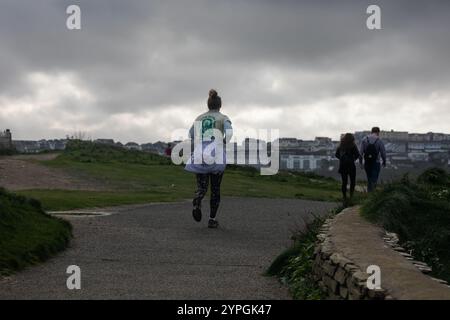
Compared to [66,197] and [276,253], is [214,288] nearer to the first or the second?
[276,253]

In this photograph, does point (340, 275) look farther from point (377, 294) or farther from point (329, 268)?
point (377, 294)

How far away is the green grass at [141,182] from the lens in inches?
910

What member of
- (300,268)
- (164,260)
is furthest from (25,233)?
(300,268)

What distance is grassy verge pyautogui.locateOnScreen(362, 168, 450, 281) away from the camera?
10422mm

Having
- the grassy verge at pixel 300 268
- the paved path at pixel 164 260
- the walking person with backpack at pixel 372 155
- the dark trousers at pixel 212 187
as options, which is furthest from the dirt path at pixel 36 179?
the grassy verge at pixel 300 268

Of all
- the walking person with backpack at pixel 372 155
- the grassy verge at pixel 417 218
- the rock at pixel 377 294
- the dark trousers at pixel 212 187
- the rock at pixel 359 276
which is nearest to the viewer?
the rock at pixel 377 294

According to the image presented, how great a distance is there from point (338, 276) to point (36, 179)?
78.6ft

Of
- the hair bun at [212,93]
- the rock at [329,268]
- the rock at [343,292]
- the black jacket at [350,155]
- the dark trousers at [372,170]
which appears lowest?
the rock at [343,292]

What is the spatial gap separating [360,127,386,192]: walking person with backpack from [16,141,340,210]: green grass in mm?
1609

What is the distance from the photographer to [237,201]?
24078 millimetres

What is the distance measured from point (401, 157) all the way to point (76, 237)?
16167 millimetres

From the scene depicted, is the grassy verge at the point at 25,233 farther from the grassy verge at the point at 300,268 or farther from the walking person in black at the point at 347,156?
the walking person in black at the point at 347,156

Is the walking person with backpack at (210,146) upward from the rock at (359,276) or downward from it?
upward

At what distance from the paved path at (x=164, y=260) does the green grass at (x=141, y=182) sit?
4.98 metres
